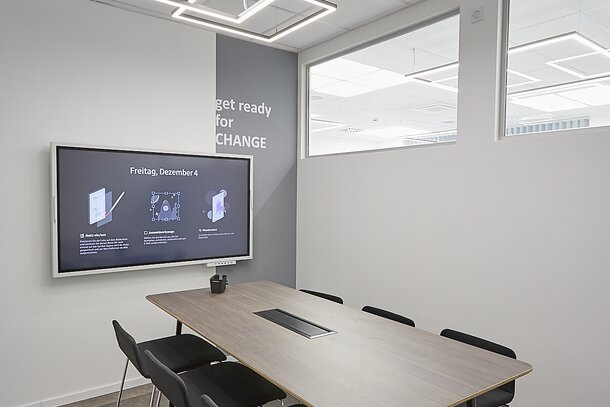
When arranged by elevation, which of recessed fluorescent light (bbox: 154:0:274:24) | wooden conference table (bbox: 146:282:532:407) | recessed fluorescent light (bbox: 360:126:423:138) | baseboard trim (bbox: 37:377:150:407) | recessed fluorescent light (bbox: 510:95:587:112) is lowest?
baseboard trim (bbox: 37:377:150:407)

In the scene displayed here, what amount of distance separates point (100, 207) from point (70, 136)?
0.60 meters

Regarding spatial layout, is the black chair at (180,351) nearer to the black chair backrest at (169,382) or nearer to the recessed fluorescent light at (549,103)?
the black chair backrest at (169,382)

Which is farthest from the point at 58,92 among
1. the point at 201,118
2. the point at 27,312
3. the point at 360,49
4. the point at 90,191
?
the point at 360,49

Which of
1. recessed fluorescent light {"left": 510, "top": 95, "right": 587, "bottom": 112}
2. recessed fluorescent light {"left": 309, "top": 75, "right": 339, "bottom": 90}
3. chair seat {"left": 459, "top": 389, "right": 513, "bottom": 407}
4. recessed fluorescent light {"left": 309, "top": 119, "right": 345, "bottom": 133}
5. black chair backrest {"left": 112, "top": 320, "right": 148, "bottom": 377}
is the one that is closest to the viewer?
chair seat {"left": 459, "top": 389, "right": 513, "bottom": 407}

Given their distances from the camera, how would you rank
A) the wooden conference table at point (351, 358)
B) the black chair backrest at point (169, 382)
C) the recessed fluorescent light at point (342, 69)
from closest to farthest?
the wooden conference table at point (351, 358) → the black chair backrest at point (169, 382) → the recessed fluorescent light at point (342, 69)

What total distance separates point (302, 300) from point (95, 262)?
1.73m

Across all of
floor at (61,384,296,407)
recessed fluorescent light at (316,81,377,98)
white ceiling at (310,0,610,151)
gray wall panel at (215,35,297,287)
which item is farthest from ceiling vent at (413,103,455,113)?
floor at (61,384,296,407)

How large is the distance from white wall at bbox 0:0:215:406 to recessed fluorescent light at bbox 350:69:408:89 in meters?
1.61

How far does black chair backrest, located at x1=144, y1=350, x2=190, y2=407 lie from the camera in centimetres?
180

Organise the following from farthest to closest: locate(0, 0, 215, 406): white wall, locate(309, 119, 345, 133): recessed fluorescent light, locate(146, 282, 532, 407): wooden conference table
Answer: locate(309, 119, 345, 133): recessed fluorescent light → locate(0, 0, 215, 406): white wall → locate(146, 282, 532, 407): wooden conference table

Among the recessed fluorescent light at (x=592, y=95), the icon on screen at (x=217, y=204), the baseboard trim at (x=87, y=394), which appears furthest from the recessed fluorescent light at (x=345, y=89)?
the baseboard trim at (x=87, y=394)

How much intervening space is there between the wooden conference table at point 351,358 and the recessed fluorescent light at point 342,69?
2.43 m

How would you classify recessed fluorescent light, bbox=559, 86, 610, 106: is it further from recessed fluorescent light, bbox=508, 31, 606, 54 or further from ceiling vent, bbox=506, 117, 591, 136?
recessed fluorescent light, bbox=508, 31, 606, 54

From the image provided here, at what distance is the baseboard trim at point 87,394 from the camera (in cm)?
338
